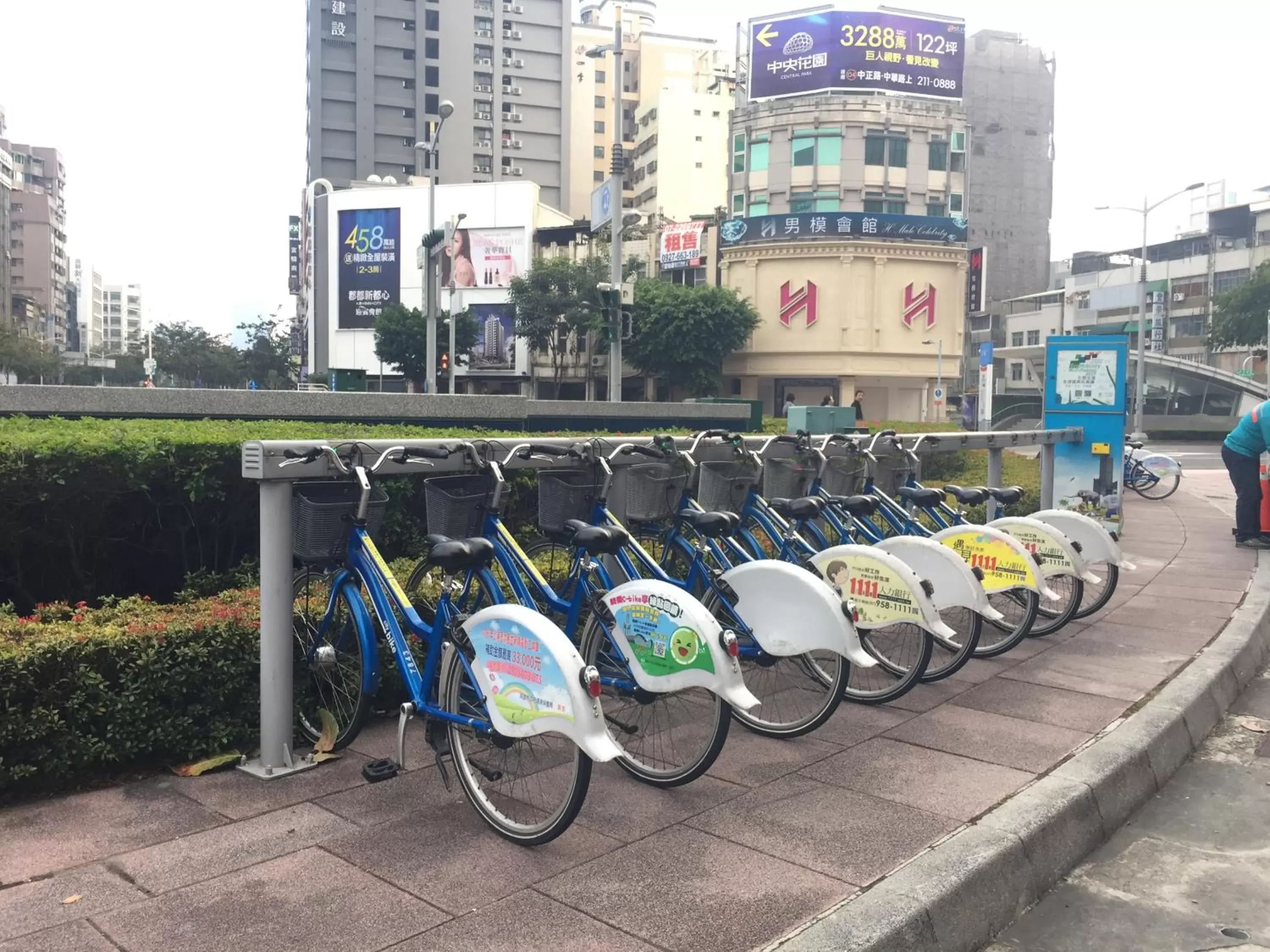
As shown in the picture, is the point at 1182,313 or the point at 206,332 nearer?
the point at 1182,313

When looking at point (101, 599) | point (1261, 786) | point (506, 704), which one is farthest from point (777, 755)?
point (101, 599)

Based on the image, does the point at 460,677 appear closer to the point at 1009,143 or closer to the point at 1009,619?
Answer: the point at 1009,619

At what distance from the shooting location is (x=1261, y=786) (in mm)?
4727

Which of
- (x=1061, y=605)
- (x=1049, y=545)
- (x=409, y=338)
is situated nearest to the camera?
(x=1049, y=545)

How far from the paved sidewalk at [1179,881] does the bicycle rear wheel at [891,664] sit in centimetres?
118

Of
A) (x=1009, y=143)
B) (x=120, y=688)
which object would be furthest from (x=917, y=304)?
(x=120, y=688)

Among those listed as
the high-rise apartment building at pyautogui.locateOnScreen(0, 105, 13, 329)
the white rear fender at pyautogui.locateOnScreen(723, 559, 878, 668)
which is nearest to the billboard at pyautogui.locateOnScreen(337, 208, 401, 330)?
the high-rise apartment building at pyautogui.locateOnScreen(0, 105, 13, 329)

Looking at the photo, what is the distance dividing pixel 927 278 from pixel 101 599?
50094 mm

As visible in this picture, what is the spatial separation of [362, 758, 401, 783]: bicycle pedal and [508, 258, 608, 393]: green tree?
5081cm

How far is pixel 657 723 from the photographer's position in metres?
4.21

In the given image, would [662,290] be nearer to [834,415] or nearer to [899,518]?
[834,415]

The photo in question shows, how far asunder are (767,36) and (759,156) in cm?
565

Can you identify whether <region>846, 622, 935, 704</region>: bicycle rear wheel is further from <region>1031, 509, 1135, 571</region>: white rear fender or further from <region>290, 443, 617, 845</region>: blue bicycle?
<region>290, 443, 617, 845</region>: blue bicycle

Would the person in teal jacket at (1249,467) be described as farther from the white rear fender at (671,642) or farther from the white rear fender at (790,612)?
the white rear fender at (671,642)
